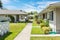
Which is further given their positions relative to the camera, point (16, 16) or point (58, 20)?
point (16, 16)

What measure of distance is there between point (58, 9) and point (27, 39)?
5667mm

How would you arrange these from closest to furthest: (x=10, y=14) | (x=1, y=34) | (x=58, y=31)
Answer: (x=1, y=34), (x=58, y=31), (x=10, y=14)

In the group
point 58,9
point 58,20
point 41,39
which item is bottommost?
point 41,39

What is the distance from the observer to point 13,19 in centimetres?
4225

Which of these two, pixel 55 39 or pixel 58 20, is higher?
pixel 58 20

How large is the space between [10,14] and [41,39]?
30.3 metres

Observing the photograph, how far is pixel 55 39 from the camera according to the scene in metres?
12.2

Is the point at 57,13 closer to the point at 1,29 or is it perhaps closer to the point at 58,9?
the point at 58,9

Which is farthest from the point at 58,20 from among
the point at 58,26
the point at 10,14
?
the point at 10,14

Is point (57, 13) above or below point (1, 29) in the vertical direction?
above

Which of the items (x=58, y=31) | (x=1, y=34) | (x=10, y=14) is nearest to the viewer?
(x=1, y=34)

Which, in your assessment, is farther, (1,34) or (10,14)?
(10,14)

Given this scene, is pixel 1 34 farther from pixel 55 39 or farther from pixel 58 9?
pixel 58 9

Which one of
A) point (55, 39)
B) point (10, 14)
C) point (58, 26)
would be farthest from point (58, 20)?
point (10, 14)
